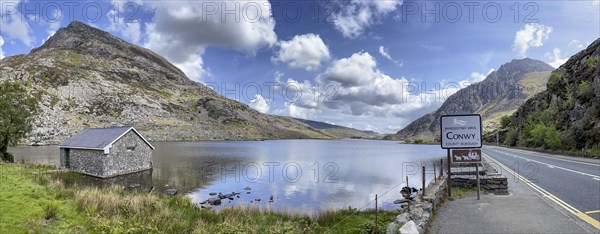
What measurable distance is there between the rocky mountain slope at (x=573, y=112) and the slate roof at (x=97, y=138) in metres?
59.3

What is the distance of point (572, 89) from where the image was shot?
235ft

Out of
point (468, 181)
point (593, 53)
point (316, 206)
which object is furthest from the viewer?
point (593, 53)

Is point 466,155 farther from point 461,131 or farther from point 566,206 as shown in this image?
point 566,206

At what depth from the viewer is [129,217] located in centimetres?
1686

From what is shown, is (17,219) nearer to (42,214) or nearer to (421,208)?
(42,214)

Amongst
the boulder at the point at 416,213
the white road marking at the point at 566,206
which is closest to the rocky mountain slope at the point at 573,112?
the white road marking at the point at 566,206

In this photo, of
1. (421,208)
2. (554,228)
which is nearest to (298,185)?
(421,208)

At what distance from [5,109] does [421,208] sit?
54.9m

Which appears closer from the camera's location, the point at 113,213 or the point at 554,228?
the point at 554,228

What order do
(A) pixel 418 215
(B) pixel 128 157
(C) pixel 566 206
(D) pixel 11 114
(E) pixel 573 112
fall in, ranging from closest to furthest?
(A) pixel 418 215
(C) pixel 566 206
(B) pixel 128 157
(D) pixel 11 114
(E) pixel 573 112

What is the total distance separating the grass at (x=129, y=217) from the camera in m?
14.1

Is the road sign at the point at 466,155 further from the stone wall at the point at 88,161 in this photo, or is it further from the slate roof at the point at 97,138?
the stone wall at the point at 88,161

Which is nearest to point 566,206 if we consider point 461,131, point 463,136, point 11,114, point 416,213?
point 463,136

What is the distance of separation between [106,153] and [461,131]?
124 feet
